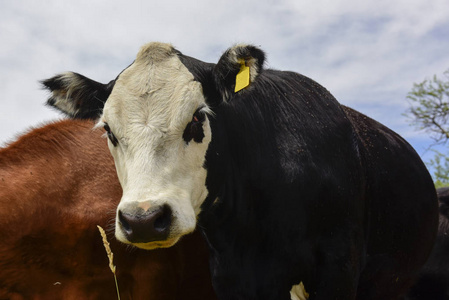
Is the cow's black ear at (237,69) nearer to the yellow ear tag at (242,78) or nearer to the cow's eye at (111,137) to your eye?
the yellow ear tag at (242,78)

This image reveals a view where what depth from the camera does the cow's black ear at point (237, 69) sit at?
378 cm

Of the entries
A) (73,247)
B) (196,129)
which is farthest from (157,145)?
(73,247)

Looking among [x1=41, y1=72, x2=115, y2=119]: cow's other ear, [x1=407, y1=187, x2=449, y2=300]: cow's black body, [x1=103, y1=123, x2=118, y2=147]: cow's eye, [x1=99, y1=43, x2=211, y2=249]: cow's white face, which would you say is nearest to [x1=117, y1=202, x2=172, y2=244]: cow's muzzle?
[x1=99, y1=43, x2=211, y2=249]: cow's white face

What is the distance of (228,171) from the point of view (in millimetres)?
3924

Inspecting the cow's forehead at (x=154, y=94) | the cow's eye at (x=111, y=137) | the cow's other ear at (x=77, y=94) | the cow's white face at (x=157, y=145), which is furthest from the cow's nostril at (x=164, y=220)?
the cow's other ear at (x=77, y=94)

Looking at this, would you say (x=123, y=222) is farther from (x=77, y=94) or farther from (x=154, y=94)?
(x=77, y=94)

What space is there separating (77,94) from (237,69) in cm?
132

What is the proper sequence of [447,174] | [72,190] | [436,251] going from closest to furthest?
[72,190] < [436,251] < [447,174]

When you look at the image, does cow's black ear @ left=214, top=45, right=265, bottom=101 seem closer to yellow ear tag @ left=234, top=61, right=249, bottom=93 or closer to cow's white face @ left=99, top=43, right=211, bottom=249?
yellow ear tag @ left=234, top=61, right=249, bottom=93

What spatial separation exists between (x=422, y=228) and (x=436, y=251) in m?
2.12

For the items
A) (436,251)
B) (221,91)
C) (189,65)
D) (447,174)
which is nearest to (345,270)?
(221,91)

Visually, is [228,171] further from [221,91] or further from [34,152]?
[34,152]

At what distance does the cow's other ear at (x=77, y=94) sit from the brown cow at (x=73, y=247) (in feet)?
2.74

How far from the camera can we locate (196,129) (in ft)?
11.7
